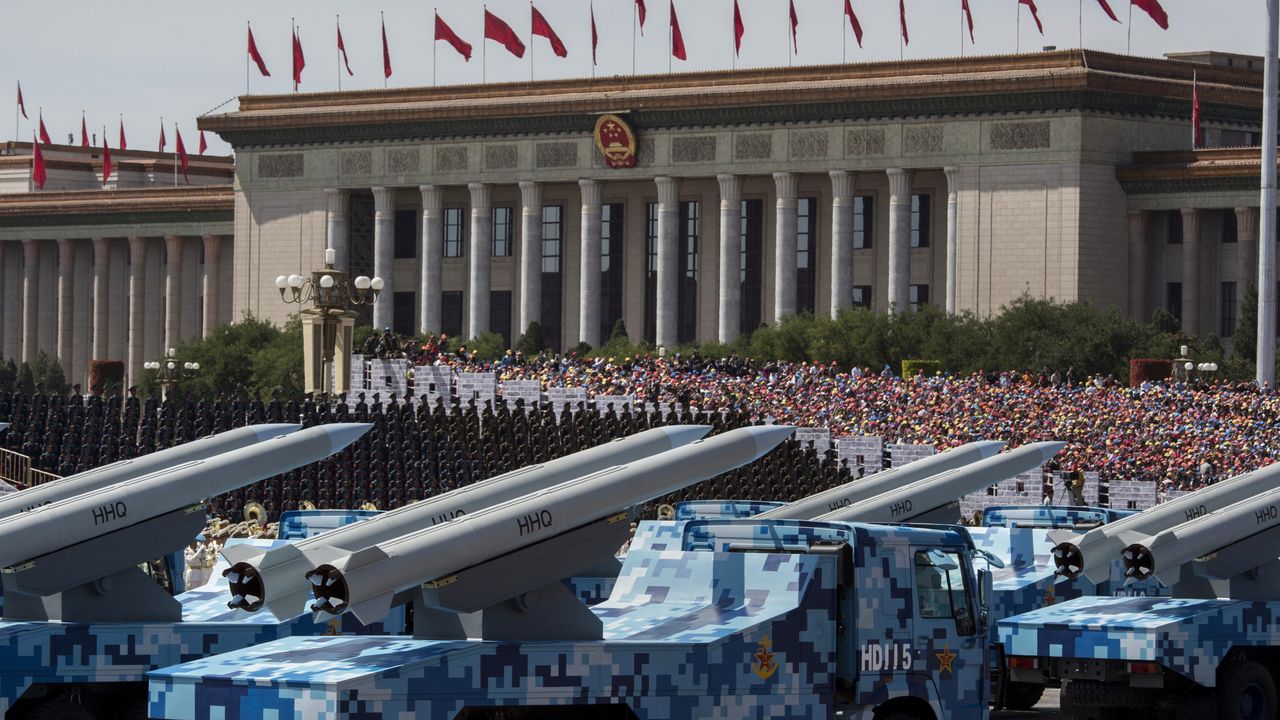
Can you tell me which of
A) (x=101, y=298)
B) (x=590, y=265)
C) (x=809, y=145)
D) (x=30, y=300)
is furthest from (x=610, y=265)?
(x=30, y=300)

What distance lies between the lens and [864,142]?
3169 inches

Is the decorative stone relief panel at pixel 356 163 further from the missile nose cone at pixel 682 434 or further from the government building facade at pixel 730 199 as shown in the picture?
the missile nose cone at pixel 682 434

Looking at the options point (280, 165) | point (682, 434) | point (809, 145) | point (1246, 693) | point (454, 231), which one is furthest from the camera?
point (280, 165)

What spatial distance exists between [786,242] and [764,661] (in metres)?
66.1

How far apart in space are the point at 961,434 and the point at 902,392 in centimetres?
502

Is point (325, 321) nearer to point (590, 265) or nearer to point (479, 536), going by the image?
point (590, 265)

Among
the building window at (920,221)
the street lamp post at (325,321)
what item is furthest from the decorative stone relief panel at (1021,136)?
the street lamp post at (325,321)

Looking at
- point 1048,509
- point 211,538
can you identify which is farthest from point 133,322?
point 1048,509

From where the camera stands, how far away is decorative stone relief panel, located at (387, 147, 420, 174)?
9012 centimetres

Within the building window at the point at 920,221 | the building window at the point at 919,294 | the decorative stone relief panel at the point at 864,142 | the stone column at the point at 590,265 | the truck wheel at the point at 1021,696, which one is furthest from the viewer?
the stone column at the point at 590,265

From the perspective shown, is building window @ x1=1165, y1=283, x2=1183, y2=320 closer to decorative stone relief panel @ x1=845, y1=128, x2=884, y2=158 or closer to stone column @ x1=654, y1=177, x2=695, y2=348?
decorative stone relief panel @ x1=845, y1=128, x2=884, y2=158

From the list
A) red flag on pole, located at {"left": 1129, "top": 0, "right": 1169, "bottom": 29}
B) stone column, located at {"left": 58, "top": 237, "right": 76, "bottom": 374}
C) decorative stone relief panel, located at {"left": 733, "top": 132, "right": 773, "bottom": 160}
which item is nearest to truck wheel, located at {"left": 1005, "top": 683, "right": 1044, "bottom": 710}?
red flag on pole, located at {"left": 1129, "top": 0, "right": 1169, "bottom": 29}

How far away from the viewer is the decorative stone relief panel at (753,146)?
8250 cm

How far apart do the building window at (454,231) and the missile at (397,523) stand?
7273cm
